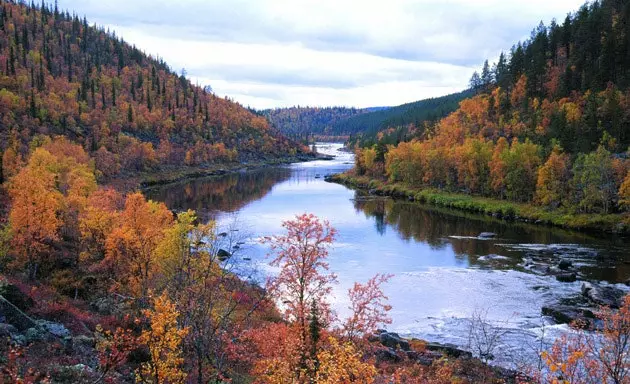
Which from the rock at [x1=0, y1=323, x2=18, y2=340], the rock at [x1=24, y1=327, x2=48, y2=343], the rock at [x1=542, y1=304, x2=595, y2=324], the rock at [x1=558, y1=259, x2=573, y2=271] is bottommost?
the rock at [x1=542, y1=304, x2=595, y2=324]

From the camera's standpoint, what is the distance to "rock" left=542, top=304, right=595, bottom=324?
38031 mm

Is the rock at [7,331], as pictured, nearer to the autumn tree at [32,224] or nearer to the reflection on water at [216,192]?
the autumn tree at [32,224]

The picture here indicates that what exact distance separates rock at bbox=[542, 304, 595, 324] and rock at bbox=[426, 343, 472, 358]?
10.4m

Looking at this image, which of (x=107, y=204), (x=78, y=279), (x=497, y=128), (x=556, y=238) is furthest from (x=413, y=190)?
(x=78, y=279)

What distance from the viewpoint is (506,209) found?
85.5m

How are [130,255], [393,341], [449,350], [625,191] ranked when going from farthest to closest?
[625,191] → [130,255] → [393,341] → [449,350]

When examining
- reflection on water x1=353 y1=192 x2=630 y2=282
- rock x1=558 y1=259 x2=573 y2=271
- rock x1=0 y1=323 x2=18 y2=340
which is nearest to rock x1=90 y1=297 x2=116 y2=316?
rock x1=0 y1=323 x2=18 y2=340

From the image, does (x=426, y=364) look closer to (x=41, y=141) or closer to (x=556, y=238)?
(x=556, y=238)

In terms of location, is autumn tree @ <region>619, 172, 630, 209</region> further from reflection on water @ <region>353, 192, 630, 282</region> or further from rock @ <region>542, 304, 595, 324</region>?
rock @ <region>542, 304, 595, 324</region>

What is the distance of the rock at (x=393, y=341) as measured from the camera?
3412 centimetres

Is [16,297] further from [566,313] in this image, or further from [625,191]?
[625,191]

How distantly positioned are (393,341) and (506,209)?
58.8m

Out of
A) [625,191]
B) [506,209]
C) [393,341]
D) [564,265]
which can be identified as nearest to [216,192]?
[506,209]

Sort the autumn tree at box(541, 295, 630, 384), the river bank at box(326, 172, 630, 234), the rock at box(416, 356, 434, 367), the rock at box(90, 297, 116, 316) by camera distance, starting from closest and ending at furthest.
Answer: the autumn tree at box(541, 295, 630, 384)
the rock at box(416, 356, 434, 367)
the rock at box(90, 297, 116, 316)
the river bank at box(326, 172, 630, 234)
